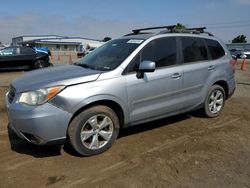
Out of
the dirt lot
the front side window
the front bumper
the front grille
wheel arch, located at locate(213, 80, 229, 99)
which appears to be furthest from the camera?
the front side window

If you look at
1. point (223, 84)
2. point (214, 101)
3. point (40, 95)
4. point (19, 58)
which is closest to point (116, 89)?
point (40, 95)

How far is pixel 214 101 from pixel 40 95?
3.84 m

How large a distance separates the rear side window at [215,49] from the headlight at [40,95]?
11.5 feet

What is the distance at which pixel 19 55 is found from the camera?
17.4m

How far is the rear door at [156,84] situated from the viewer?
16.5 ft

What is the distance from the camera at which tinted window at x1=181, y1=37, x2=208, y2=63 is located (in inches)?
235

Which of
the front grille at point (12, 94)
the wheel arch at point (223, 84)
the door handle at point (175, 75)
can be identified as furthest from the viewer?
the wheel arch at point (223, 84)

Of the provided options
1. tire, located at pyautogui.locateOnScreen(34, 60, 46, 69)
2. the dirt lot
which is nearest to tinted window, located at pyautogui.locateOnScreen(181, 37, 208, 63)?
the dirt lot

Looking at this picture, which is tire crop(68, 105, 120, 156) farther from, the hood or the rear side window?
the rear side window

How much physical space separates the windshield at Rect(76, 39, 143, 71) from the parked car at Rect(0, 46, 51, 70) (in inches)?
488

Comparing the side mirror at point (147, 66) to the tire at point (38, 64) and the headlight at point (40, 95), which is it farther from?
the tire at point (38, 64)

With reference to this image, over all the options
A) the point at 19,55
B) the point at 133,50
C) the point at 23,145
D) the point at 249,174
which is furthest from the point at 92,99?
the point at 19,55

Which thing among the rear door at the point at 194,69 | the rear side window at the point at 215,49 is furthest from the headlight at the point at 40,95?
the rear side window at the point at 215,49

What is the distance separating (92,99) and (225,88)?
3577 millimetres
